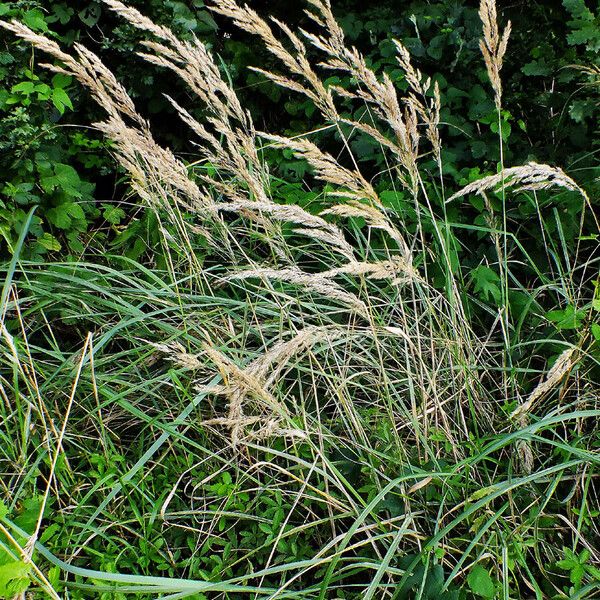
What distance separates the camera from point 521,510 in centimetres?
204

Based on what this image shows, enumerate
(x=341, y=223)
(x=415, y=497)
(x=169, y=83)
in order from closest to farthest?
(x=415, y=497), (x=341, y=223), (x=169, y=83)

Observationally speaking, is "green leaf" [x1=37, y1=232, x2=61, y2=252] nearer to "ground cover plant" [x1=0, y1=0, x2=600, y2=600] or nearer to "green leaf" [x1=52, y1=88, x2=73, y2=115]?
"ground cover plant" [x1=0, y1=0, x2=600, y2=600]

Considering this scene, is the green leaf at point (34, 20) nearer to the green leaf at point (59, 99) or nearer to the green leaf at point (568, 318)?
the green leaf at point (59, 99)

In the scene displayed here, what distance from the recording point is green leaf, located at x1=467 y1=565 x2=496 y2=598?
5.68ft

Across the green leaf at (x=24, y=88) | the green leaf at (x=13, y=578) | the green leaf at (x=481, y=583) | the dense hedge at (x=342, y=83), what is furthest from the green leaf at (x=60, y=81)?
the green leaf at (x=481, y=583)

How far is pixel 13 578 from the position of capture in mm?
1524

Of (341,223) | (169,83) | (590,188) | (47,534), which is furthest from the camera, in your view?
(169,83)

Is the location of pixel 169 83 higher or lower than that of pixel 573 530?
higher

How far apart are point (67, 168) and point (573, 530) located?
2.35m

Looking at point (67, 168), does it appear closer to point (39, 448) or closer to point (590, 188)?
point (39, 448)

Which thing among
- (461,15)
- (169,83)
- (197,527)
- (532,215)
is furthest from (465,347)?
(169,83)

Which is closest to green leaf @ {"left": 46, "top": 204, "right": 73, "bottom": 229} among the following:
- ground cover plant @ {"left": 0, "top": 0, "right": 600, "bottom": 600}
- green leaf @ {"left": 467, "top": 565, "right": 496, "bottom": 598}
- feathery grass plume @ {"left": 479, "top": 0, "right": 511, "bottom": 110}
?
ground cover plant @ {"left": 0, "top": 0, "right": 600, "bottom": 600}

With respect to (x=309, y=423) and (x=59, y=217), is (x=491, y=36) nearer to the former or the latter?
(x=309, y=423)

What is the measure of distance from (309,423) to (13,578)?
3.25 feet
